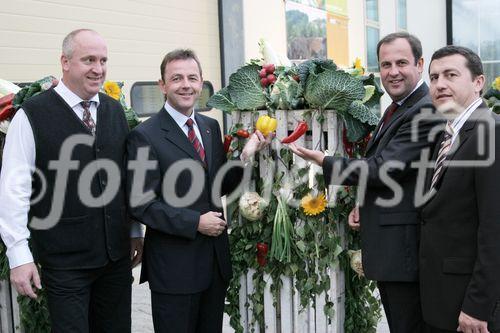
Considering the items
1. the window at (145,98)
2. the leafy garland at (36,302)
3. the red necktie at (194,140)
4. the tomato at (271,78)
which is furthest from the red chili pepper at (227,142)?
the window at (145,98)

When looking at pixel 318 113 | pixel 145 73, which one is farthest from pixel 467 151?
pixel 145 73

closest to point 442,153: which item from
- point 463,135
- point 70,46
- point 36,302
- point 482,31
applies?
point 463,135

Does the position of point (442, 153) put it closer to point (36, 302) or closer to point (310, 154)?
point (310, 154)

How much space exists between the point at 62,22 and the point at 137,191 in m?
3.35

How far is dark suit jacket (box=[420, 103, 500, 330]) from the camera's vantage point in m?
2.16

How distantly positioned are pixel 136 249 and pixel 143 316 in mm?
1907

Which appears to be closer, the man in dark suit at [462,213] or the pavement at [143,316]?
the man in dark suit at [462,213]

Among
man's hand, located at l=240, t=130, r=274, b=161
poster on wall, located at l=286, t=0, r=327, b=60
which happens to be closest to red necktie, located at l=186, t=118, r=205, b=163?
man's hand, located at l=240, t=130, r=274, b=161

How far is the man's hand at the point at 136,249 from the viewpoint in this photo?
127 inches

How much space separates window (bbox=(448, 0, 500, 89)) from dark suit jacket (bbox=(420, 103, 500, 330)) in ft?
37.1

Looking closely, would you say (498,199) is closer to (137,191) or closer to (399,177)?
(399,177)

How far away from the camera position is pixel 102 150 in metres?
2.88

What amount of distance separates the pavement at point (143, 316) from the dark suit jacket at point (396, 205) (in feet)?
6.84

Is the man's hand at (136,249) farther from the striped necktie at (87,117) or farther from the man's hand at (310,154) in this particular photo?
the man's hand at (310,154)
